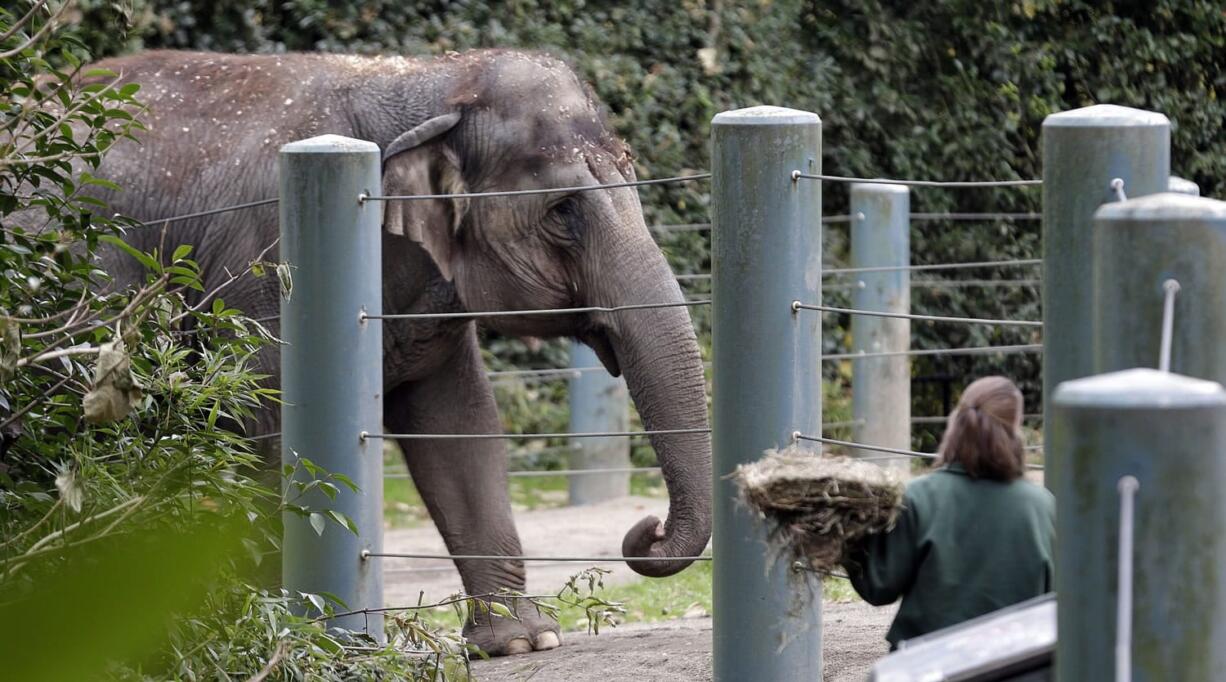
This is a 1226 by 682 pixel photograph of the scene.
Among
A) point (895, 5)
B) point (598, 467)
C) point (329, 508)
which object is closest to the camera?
point (329, 508)

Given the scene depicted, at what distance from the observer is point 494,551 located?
232 inches

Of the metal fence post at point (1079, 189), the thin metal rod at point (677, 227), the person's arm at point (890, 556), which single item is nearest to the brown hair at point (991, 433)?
the person's arm at point (890, 556)

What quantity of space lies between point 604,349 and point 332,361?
5.50 ft

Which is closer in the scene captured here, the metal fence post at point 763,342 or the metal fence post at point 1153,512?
the metal fence post at point 1153,512

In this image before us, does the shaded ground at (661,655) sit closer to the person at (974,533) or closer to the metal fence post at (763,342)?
the metal fence post at (763,342)

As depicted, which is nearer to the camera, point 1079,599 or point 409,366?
point 1079,599

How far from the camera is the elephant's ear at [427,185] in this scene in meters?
5.55

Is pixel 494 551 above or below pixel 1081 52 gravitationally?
below

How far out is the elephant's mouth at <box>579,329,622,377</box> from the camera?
17.7 ft

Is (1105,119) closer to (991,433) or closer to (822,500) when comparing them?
(991,433)

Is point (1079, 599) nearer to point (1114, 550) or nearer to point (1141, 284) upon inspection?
point (1114, 550)

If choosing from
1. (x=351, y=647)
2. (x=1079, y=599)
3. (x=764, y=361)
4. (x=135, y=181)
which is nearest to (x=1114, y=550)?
(x=1079, y=599)

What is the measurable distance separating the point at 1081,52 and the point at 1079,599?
1070 cm

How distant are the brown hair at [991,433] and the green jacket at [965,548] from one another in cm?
3
